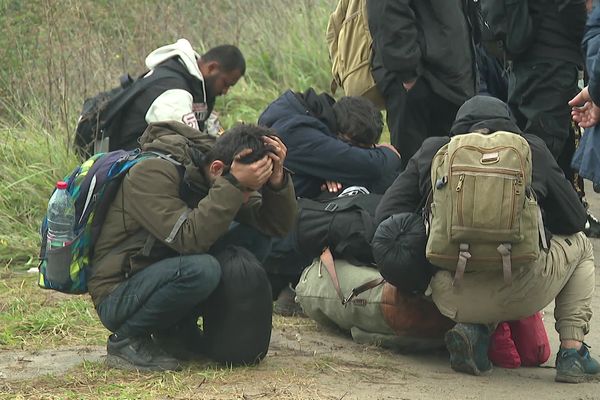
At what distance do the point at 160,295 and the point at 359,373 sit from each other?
92 centimetres

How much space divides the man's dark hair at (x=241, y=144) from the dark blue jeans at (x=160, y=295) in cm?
41

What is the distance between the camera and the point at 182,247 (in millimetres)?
4773

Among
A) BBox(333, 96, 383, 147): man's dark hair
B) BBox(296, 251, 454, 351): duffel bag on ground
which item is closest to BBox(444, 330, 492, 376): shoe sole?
BBox(296, 251, 454, 351): duffel bag on ground

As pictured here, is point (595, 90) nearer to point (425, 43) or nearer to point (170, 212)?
point (170, 212)

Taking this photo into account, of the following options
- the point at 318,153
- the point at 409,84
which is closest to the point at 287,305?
the point at 318,153

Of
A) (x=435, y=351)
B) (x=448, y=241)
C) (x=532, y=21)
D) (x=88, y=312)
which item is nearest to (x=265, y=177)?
(x=448, y=241)

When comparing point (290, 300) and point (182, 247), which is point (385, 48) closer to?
point (290, 300)

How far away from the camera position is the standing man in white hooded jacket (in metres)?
7.22

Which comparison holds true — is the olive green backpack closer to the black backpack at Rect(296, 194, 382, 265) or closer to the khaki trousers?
the khaki trousers

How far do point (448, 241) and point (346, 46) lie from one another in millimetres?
2612

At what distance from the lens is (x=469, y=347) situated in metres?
5.06

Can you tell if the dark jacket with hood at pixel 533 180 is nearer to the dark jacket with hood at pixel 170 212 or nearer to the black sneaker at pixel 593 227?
the dark jacket with hood at pixel 170 212

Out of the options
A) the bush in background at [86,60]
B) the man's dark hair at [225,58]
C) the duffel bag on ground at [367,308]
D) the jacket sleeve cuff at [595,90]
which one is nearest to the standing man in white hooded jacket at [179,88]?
the man's dark hair at [225,58]

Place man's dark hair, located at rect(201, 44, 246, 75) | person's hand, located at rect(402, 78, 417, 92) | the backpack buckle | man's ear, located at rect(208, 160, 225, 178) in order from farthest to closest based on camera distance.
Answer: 1. man's dark hair, located at rect(201, 44, 246, 75)
2. person's hand, located at rect(402, 78, 417, 92)
3. the backpack buckle
4. man's ear, located at rect(208, 160, 225, 178)
